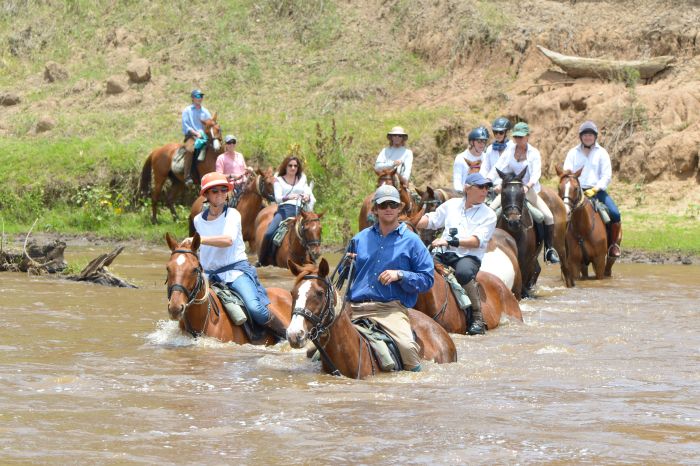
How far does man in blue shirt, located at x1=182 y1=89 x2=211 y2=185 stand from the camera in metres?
23.9

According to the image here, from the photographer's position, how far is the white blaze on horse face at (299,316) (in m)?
8.33

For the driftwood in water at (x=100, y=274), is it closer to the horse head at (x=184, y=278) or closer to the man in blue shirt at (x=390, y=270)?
the horse head at (x=184, y=278)

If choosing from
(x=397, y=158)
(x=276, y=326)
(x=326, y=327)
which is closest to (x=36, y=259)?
(x=397, y=158)

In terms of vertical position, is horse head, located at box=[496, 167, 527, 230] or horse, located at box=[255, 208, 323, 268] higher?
horse head, located at box=[496, 167, 527, 230]

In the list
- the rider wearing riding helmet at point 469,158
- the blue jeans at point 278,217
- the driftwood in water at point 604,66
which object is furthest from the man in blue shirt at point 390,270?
the driftwood in water at point 604,66

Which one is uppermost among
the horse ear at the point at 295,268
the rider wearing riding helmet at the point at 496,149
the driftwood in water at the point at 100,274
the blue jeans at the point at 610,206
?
the rider wearing riding helmet at the point at 496,149

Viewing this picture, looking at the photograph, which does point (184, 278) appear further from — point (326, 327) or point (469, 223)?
point (469, 223)

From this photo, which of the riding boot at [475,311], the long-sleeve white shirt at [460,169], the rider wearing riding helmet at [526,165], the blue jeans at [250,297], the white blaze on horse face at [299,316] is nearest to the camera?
the white blaze on horse face at [299,316]

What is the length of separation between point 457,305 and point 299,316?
3842mm

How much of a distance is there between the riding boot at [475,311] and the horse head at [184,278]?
2.98 metres

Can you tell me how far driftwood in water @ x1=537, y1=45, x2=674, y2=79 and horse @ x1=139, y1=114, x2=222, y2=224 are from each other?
337 inches

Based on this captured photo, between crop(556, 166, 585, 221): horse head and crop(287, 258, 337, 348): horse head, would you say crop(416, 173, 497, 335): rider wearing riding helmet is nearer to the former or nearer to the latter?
crop(287, 258, 337, 348): horse head

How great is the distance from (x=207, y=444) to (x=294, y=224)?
9.56 m

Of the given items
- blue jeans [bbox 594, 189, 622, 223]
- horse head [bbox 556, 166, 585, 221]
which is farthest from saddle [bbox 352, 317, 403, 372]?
blue jeans [bbox 594, 189, 622, 223]
